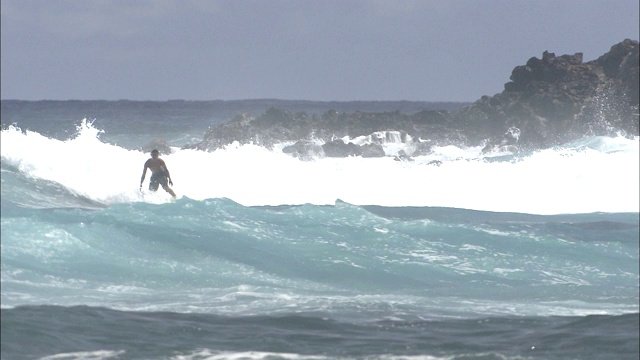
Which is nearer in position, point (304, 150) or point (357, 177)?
point (357, 177)

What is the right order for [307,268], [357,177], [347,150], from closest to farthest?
[307,268] → [357,177] → [347,150]

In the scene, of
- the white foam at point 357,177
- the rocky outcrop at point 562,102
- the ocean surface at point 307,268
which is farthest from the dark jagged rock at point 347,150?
the ocean surface at point 307,268

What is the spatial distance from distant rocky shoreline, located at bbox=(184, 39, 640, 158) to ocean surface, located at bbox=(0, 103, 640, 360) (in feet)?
27.7

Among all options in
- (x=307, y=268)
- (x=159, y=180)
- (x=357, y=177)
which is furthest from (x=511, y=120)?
(x=307, y=268)

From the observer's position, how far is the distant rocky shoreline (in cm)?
3588

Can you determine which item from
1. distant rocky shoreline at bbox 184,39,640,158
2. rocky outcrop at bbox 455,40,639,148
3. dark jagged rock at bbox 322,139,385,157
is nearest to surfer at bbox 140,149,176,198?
distant rocky shoreline at bbox 184,39,640,158

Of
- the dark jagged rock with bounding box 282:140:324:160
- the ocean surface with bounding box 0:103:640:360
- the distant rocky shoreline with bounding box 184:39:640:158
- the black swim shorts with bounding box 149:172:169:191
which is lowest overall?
the ocean surface with bounding box 0:103:640:360

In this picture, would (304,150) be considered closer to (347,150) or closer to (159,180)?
(347,150)

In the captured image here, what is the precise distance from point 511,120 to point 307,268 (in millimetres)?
24594

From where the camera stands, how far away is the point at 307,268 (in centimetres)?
1505

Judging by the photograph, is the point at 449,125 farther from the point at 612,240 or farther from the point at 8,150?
the point at 612,240

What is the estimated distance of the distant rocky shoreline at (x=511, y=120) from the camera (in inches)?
1412

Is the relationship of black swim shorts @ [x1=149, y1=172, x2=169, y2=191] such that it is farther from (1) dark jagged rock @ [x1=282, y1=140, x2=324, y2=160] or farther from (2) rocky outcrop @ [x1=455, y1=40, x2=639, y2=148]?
(2) rocky outcrop @ [x1=455, y1=40, x2=639, y2=148]

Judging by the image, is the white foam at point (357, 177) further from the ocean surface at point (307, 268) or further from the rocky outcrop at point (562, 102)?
the rocky outcrop at point (562, 102)
